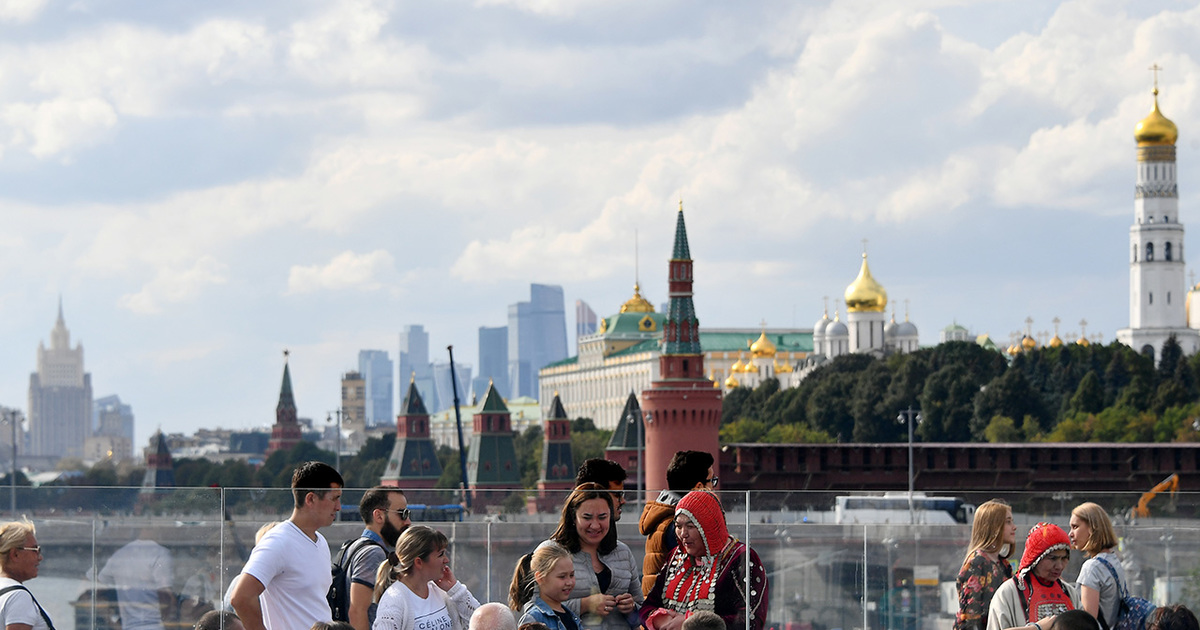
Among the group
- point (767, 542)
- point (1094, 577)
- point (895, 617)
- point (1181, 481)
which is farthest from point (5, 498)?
point (1181, 481)

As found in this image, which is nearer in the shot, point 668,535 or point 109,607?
point 668,535

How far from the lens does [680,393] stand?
7619cm

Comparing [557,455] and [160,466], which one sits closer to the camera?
[557,455]

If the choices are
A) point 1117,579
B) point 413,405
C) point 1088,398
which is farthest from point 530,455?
point 1117,579

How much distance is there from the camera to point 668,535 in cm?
1111

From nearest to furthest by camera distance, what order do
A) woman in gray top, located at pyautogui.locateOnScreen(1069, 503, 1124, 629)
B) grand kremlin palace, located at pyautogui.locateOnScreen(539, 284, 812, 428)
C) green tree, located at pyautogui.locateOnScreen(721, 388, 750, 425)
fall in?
woman in gray top, located at pyautogui.locateOnScreen(1069, 503, 1124, 629) → green tree, located at pyautogui.locateOnScreen(721, 388, 750, 425) → grand kremlin palace, located at pyautogui.locateOnScreen(539, 284, 812, 428)

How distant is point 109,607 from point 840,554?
5.70 metres

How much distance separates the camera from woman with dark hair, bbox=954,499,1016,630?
35.7 ft

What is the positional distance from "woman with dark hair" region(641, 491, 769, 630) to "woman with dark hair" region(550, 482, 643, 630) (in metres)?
0.15

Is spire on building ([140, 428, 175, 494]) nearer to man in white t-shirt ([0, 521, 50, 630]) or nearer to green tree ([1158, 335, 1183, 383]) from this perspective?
green tree ([1158, 335, 1183, 383])

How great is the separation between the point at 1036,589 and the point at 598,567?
245 cm

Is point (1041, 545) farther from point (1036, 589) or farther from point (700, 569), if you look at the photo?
point (700, 569)

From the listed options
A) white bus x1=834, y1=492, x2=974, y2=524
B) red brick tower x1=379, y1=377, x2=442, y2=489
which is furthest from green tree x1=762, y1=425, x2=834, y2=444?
white bus x1=834, y1=492, x2=974, y2=524

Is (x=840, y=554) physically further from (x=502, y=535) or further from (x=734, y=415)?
(x=734, y=415)
